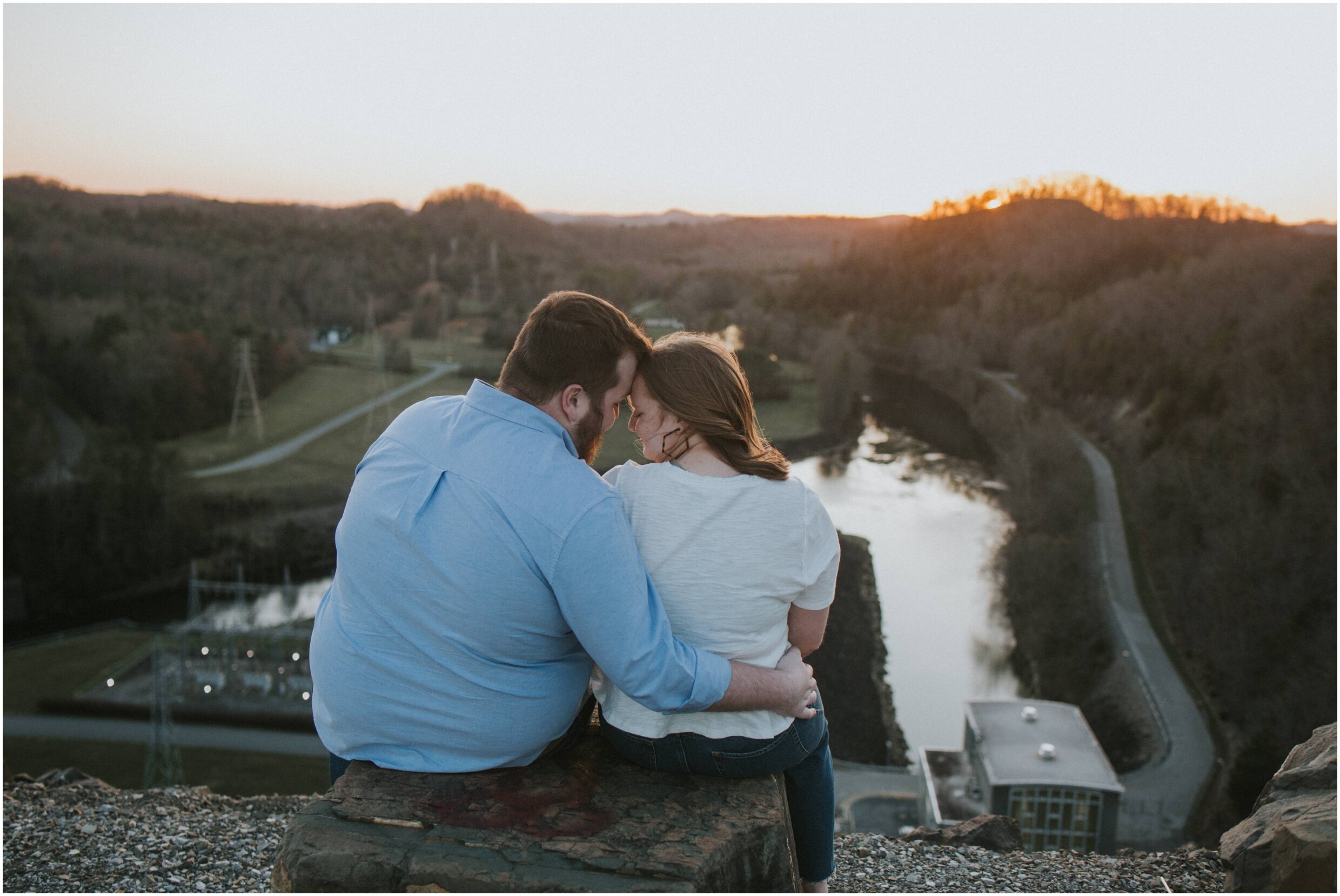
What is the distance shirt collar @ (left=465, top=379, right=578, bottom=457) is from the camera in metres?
1.86

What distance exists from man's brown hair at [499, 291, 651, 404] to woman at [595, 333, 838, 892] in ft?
0.41

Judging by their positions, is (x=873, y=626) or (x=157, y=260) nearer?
(x=873, y=626)

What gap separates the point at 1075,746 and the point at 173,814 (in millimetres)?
8067

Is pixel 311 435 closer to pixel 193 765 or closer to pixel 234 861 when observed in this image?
pixel 193 765

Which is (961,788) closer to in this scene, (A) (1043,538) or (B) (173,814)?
(B) (173,814)

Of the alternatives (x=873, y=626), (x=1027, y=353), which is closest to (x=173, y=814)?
(x=873, y=626)

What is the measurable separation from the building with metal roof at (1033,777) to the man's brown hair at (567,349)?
6.82m

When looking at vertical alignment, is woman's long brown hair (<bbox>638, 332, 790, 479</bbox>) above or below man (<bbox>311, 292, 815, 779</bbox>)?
above

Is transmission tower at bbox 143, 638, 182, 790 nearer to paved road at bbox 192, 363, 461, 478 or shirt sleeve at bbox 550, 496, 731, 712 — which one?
shirt sleeve at bbox 550, 496, 731, 712

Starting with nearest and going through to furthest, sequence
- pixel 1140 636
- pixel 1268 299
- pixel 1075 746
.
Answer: pixel 1075 746 → pixel 1140 636 → pixel 1268 299

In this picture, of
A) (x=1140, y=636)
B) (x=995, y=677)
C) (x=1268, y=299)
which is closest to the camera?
(x=995, y=677)

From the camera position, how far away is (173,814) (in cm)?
358

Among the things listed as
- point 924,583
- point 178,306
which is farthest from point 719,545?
point 178,306

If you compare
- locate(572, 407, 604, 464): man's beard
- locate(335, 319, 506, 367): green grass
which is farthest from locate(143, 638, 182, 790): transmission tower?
locate(335, 319, 506, 367): green grass
